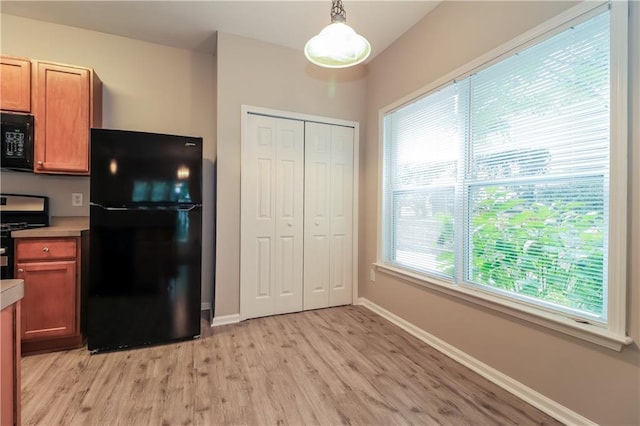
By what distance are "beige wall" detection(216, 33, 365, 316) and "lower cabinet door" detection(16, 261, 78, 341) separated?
3.67 feet

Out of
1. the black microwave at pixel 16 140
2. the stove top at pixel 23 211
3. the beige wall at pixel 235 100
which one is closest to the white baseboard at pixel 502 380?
the beige wall at pixel 235 100

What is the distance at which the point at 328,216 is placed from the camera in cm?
333

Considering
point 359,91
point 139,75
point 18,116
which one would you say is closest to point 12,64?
point 18,116

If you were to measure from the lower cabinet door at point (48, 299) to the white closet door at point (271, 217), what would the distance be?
4.41 ft

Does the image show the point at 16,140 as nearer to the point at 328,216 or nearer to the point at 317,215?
the point at 317,215

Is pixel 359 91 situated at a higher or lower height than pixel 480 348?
higher

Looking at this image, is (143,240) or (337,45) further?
(143,240)

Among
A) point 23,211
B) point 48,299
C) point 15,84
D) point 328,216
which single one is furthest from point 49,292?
point 328,216

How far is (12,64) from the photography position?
2.37m

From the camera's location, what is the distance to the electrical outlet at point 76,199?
2775 millimetres

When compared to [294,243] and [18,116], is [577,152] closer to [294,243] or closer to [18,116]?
[294,243]

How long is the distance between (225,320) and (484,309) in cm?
229

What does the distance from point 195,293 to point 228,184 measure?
107 cm

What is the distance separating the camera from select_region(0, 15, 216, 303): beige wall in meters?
2.66
